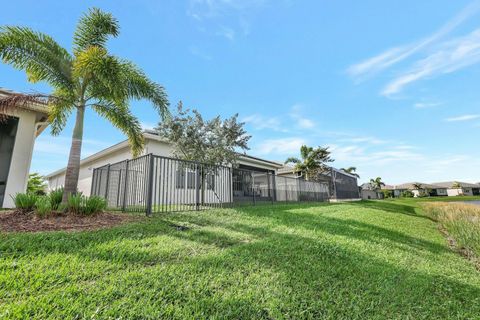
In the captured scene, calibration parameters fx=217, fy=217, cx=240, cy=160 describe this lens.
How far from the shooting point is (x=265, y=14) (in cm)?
929

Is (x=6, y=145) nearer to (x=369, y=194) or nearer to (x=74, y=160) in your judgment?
(x=74, y=160)

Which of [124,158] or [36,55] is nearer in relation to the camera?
[36,55]

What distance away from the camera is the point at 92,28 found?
687cm

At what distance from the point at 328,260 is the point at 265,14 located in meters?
9.69

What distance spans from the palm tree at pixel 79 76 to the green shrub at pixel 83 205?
45 cm

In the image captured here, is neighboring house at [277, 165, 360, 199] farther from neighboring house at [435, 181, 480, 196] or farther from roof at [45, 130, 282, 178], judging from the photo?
neighboring house at [435, 181, 480, 196]

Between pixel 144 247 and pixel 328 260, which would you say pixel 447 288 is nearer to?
pixel 328 260

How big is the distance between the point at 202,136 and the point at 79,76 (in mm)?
5276

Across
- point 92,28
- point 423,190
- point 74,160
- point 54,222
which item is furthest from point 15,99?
point 423,190

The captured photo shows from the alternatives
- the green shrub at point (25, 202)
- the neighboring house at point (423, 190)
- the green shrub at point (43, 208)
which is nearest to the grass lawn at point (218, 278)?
the green shrub at point (43, 208)

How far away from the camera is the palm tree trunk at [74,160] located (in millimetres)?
5980

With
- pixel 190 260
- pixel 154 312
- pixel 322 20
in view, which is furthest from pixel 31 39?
pixel 322 20

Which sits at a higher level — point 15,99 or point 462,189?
point 15,99

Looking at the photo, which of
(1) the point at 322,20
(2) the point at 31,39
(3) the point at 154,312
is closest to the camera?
(3) the point at 154,312
